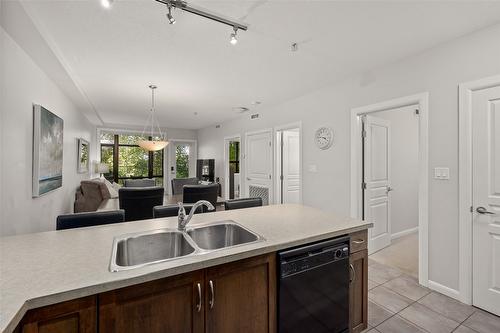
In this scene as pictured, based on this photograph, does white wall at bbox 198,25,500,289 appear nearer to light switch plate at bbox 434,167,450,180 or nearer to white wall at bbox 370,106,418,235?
light switch plate at bbox 434,167,450,180

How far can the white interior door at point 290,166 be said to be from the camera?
4.57 meters

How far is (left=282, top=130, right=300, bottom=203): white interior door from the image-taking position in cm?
457

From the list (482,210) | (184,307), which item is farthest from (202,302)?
(482,210)

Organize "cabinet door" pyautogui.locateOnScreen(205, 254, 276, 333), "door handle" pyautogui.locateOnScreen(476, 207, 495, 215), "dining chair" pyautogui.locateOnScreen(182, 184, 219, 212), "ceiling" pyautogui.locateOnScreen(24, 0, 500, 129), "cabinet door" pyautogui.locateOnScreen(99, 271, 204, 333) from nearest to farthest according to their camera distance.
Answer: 1. "cabinet door" pyautogui.locateOnScreen(99, 271, 204, 333)
2. "cabinet door" pyautogui.locateOnScreen(205, 254, 276, 333)
3. "ceiling" pyautogui.locateOnScreen(24, 0, 500, 129)
4. "door handle" pyautogui.locateOnScreen(476, 207, 495, 215)
5. "dining chair" pyautogui.locateOnScreen(182, 184, 219, 212)

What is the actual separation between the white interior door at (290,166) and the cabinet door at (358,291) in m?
2.82

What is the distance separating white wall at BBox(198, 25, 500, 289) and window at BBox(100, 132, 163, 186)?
224 inches

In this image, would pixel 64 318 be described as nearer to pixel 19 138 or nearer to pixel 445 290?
pixel 19 138

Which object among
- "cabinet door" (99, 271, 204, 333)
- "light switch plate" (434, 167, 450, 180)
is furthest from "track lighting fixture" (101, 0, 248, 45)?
"light switch plate" (434, 167, 450, 180)

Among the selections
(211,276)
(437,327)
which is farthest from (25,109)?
(437,327)

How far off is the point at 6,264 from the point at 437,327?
2.83 metres

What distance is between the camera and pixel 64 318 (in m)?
0.89

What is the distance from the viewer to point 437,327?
1848 mm

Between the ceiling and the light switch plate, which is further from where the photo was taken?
the light switch plate

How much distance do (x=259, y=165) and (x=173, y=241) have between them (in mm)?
3557
